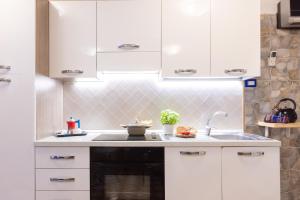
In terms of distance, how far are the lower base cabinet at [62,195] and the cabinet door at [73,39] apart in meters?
0.93

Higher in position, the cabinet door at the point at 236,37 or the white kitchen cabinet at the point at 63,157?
the cabinet door at the point at 236,37

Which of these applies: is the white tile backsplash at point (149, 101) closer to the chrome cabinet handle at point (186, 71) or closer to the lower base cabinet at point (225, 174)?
the chrome cabinet handle at point (186, 71)

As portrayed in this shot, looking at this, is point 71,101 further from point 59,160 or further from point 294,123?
point 294,123

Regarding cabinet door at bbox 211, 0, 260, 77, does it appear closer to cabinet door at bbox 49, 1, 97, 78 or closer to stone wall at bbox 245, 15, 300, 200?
stone wall at bbox 245, 15, 300, 200

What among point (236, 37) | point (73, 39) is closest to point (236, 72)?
point (236, 37)

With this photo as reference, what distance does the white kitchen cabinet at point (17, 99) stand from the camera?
169 cm

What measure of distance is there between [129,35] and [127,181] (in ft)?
3.86

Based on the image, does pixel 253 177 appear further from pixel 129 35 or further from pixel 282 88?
pixel 129 35

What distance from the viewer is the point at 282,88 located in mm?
2180

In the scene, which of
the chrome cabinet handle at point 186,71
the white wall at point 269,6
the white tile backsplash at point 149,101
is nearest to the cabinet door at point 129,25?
the chrome cabinet handle at point 186,71

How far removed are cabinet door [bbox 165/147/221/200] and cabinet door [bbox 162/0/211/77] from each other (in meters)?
0.66

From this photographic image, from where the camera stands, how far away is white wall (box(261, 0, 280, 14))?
86.1 inches

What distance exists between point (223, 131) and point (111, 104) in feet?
3.73

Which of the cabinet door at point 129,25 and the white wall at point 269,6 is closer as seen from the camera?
the cabinet door at point 129,25
